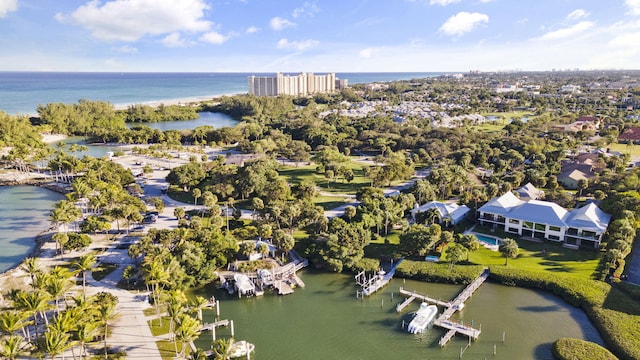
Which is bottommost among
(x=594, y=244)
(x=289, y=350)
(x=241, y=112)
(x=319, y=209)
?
(x=289, y=350)

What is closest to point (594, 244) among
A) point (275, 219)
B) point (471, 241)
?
point (471, 241)

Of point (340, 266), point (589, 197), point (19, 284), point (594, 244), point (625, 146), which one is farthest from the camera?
point (625, 146)

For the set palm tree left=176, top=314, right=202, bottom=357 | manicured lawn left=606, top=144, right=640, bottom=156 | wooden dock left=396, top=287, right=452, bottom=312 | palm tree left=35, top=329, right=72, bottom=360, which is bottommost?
wooden dock left=396, top=287, right=452, bottom=312

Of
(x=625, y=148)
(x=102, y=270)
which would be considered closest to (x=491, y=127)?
(x=625, y=148)

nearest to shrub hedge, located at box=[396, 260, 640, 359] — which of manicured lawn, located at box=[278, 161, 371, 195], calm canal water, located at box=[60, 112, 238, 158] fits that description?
manicured lawn, located at box=[278, 161, 371, 195]

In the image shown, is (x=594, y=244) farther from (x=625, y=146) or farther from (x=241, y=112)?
(x=241, y=112)

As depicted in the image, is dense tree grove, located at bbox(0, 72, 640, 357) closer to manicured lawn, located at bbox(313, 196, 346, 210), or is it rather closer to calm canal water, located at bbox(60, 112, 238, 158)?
manicured lawn, located at bbox(313, 196, 346, 210)

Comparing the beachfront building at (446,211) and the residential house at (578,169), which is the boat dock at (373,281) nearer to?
the beachfront building at (446,211)
